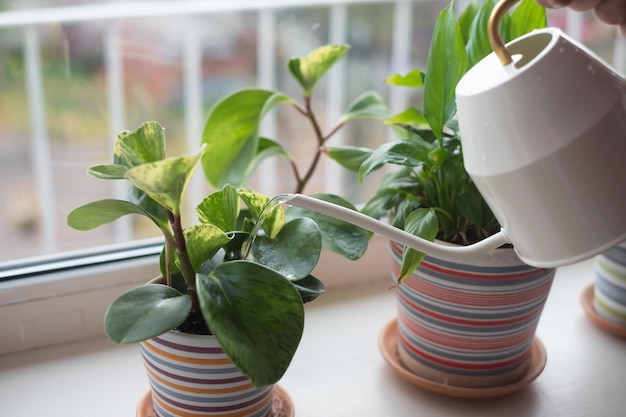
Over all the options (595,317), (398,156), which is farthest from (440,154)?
(595,317)

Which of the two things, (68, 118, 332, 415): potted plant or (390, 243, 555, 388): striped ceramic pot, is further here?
(390, 243, 555, 388): striped ceramic pot

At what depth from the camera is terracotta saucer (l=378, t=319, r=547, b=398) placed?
2.57 ft

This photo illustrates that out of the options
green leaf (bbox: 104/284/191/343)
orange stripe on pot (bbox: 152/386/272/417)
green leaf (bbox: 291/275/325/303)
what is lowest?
orange stripe on pot (bbox: 152/386/272/417)

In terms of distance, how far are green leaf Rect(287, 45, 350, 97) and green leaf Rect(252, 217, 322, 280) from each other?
0.23 meters

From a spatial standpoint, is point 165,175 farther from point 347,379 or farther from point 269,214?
point 347,379

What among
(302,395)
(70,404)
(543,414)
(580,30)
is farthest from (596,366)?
(580,30)

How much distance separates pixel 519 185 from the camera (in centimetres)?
55

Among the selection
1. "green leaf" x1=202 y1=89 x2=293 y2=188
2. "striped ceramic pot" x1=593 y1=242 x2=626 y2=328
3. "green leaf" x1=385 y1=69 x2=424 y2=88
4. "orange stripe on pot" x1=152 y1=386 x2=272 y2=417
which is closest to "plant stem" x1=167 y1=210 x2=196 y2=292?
"orange stripe on pot" x1=152 y1=386 x2=272 y2=417

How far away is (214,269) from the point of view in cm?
63

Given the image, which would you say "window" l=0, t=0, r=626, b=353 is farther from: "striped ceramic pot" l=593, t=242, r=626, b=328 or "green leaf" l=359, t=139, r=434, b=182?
"green leaf" l=359, t=139, r=434, b=182

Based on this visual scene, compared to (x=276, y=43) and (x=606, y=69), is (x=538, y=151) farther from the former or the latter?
(x=276, y=43)

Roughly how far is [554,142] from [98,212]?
1.22ft

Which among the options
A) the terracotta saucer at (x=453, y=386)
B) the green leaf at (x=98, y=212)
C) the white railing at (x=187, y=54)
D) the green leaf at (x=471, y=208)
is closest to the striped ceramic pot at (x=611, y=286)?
the terracotta saucer at (x=453, y=386)

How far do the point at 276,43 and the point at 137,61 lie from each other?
1.06ft
